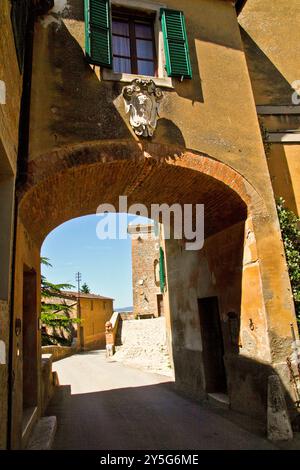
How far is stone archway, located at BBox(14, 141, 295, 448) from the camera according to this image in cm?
541

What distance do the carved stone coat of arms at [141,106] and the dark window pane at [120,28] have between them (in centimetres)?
164

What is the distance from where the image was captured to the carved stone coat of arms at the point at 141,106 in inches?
226

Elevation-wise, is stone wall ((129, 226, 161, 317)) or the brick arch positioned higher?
stone wall ((129, 226, 161, 317))

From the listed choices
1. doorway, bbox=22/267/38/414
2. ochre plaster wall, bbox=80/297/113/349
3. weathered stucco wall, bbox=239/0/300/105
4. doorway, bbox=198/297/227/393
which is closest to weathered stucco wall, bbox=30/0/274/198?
weathered stucco wall, bbox=239/0/300/105

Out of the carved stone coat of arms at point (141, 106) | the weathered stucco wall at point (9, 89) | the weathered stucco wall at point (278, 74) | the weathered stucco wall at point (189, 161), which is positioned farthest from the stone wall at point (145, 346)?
the weathered stucco wall at point (9, 89)

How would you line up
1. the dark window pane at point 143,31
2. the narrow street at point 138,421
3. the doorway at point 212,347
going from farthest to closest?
the doorway at point 212,347 < the dark window pane at point 143,31 < the narrow street at point 138,421

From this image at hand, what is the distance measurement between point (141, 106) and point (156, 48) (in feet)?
6.19

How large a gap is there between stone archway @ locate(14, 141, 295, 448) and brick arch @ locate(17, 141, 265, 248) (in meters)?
0.02

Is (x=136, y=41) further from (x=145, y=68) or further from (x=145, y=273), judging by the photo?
(x=145, y=273)

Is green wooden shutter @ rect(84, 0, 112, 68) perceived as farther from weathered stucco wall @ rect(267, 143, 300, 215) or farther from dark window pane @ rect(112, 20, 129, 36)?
weathered stucco wall @ rect(267, 143, 300, 215)

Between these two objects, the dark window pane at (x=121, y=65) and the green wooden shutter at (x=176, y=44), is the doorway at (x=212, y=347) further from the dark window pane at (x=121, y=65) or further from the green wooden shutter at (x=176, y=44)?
the dark window pane at (x=121, y=65)

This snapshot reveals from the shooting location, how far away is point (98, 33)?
20.0ft

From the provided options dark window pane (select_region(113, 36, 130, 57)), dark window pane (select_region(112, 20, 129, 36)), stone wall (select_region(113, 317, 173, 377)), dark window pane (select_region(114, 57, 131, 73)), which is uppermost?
dark window pane (select_region(112, 20, 129, 36))

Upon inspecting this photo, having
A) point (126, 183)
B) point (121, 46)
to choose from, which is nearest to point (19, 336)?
point (126, 183)
